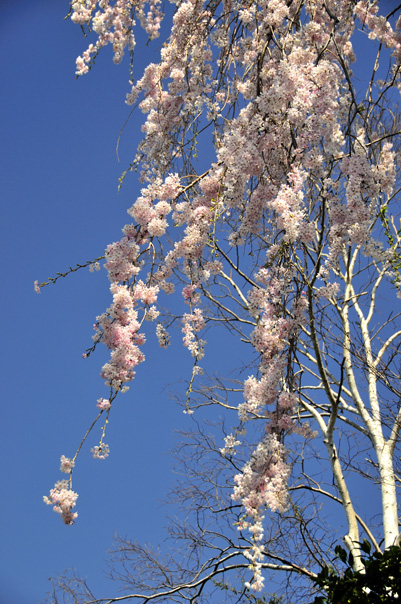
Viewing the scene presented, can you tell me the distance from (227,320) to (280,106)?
407 centimetres

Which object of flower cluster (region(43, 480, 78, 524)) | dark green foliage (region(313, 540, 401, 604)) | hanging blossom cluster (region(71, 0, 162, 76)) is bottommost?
dark green foliage (region(313, 540, 401, 604))

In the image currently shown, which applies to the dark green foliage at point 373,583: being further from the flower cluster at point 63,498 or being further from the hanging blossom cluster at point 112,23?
the hanging blossom cluster at point 112,23

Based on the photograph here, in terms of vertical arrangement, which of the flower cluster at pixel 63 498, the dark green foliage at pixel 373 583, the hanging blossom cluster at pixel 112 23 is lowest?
the dark green foliage at pixel 373 583

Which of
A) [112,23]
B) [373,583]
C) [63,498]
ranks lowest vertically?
[373,583]

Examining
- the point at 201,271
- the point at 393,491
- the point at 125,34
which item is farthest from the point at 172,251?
the point at 393,491

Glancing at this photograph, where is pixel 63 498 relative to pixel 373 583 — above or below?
above

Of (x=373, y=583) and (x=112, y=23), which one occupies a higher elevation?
(x=112, y=23)

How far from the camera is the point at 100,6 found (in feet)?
11.7

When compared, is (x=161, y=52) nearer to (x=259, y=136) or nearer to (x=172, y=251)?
(x=259, y=136)

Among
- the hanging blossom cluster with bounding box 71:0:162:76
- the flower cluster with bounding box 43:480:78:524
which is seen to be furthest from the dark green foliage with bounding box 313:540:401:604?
the hanging blossom cluster with bounding box 71:0:162:76

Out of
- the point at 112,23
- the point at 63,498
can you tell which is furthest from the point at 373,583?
the point at 112,23

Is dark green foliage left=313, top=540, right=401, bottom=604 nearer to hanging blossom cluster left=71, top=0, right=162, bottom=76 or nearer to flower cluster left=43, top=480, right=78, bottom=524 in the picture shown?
flower cluster left=43, top=480, right=78, bottom=524

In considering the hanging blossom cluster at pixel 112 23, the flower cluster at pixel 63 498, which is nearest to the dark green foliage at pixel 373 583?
the flower cluster at pixel 63 498

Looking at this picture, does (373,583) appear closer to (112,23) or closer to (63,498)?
(63,498)
